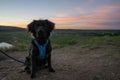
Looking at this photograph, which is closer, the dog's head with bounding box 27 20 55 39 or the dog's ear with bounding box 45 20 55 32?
the dog's head with bounding box 27 20 55 39

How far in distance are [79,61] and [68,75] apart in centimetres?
138

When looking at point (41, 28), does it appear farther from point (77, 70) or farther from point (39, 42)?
point (77, 70)

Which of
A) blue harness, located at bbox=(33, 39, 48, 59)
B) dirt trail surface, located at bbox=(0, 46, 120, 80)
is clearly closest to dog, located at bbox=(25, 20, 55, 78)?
blue harness, located at bbox=(33, 39, 48, 59)

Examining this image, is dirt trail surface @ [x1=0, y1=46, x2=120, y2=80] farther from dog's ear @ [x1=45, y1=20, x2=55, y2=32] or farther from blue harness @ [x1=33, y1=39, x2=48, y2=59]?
dog's ear @ [x1=45, y1=20, x2=55, y2=32]

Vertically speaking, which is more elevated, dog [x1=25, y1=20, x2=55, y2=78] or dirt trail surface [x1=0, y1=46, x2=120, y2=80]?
dog [x1=25, y1=20, x2=55, y2=78]

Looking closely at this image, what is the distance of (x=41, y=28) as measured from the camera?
4887 mm

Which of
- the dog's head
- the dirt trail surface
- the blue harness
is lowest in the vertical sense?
the dirt trail surface

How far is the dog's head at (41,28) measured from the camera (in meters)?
4.88

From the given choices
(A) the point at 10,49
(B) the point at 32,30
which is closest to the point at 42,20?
(B) the point at 32,30

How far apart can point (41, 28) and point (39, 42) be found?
37cm

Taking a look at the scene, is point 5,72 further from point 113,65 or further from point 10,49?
point 10,49

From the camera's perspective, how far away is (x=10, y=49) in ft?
32.7

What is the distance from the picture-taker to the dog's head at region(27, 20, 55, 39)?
4883 millimetres

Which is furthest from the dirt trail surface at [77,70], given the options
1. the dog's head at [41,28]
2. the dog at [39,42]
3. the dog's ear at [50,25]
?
the dog's ear at [50,25]
